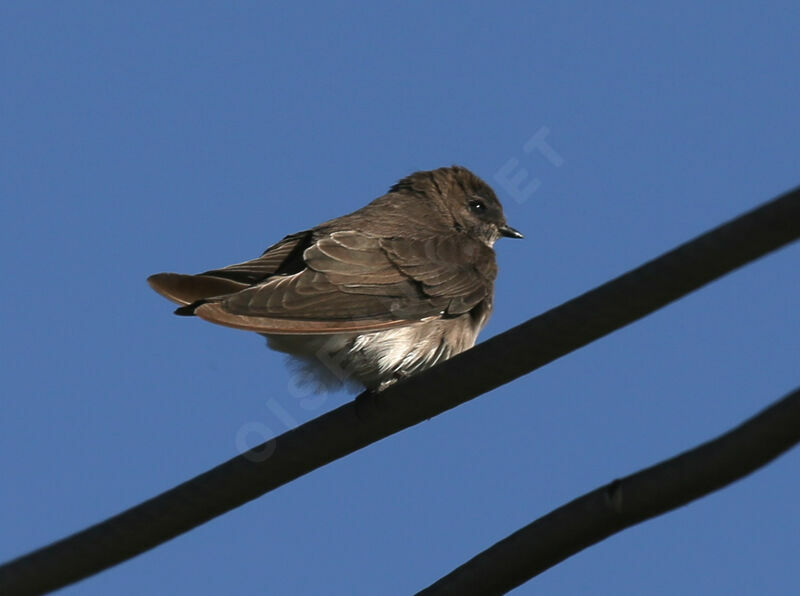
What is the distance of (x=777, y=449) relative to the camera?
3.05m

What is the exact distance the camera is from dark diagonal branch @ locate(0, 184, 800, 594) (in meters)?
3.16

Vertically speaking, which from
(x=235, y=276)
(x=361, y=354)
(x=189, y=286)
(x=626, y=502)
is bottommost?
(x=626, y=502)

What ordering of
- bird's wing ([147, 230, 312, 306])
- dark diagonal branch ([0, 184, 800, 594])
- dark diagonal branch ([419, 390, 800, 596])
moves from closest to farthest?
dark diagonal branch ([419, 390, 800, 596]) < dark diagonal branch ([0, 184, 800, 594]) < bird's wing ([147, 230, 312, 306])

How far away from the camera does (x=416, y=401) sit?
430 centimetres

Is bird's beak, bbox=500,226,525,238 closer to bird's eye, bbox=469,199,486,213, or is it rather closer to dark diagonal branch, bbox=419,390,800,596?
bird's eye, bbox=469,199,486,213

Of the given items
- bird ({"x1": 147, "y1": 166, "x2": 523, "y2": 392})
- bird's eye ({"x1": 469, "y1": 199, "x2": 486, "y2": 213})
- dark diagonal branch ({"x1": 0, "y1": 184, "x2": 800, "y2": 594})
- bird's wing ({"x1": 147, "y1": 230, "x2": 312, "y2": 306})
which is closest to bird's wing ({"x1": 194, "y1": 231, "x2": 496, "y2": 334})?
bird ({"x1": 147, "y1": 166, "x2": 523, "y2": 392})

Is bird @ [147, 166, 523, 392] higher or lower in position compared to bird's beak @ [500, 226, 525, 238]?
lower

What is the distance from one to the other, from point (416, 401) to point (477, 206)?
4.56 metres

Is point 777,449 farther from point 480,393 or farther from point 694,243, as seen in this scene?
point 480,393

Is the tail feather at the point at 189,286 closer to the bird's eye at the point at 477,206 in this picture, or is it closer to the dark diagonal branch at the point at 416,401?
the dark diagonal branch at the point at 416,401

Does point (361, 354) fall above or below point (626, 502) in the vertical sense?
above

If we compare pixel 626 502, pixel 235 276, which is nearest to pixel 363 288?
pixel 235 276

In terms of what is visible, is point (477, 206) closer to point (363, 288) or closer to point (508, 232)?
point (508, 232)

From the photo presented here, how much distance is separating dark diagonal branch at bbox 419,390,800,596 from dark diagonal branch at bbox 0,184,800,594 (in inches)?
16.2
